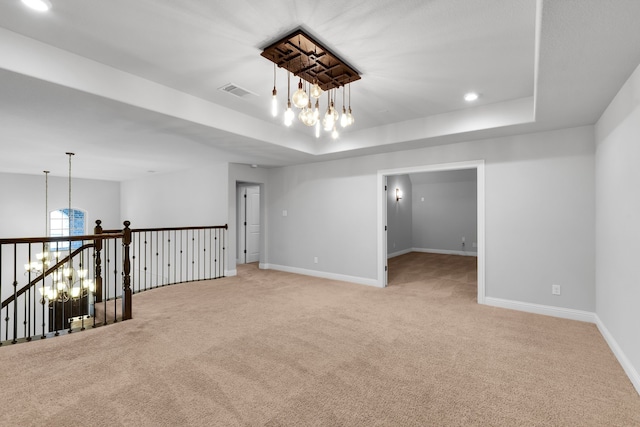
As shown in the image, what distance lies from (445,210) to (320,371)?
26.8 feet

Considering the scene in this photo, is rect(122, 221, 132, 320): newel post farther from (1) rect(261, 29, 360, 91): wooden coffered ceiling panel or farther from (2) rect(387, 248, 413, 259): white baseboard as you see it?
(2) rect(387, 248, 413, 259): white baseboard

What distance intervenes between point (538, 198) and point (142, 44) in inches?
185

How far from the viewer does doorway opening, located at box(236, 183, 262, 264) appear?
7.95 metres

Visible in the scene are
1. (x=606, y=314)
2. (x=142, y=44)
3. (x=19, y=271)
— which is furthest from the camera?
(x=19, y=271)

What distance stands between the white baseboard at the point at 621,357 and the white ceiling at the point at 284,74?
2251mm

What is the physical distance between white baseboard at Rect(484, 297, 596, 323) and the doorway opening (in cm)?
567

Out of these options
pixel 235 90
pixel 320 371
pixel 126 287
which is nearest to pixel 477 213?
pixel 320 371

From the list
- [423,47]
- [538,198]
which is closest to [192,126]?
[423,47]

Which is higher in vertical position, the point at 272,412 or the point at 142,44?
the point at 142,44

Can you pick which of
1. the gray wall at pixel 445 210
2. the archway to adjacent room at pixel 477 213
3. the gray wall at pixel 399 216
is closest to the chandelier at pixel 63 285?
the archway to adjacent room at pixel 477 213

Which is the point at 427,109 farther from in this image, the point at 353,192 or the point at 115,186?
the point at 115,186

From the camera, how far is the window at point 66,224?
829 cm

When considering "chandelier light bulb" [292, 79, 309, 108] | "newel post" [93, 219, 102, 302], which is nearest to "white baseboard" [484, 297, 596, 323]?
"chandelier light bulb" [292, 79, 309, 108]

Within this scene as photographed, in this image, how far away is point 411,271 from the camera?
6512 millimetres
